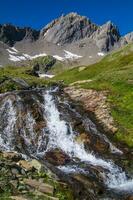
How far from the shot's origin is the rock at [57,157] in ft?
117

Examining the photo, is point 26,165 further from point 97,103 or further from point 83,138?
point 97,103

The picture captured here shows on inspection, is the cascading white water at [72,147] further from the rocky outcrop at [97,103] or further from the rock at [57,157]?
the rocky outcrop at [97,103]

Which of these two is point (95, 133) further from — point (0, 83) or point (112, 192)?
point (0, 83)

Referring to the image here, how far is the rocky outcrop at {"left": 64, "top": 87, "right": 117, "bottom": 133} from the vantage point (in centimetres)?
4524

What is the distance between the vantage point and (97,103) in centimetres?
5050

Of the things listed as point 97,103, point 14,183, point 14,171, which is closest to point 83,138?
point 97,103

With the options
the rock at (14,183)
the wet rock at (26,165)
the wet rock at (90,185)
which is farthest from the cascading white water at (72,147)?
the rock at (14,183)

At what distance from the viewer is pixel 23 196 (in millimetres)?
22688

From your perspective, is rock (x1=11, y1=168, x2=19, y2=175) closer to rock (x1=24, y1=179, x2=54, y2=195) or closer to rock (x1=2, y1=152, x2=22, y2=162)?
rock (x1=24, y1=179, x2=54, y2=195)

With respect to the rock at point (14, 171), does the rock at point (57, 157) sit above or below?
above

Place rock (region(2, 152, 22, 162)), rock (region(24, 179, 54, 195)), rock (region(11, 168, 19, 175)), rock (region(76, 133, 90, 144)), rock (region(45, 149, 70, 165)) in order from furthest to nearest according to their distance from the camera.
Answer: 1. rock (region(76, 133, 90, 144))
2. rock (region(45, 149, 70, 165))
3. rock (region(2, 152, 22, 162))
4. rock (region(11, 168, 19, 175))
5. rock (region(24, 179, 54, 195))

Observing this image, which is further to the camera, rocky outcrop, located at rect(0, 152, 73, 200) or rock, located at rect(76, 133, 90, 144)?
rock, located at rect(76, 133, 90, 144)

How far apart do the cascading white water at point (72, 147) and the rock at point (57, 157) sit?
993 millimetres

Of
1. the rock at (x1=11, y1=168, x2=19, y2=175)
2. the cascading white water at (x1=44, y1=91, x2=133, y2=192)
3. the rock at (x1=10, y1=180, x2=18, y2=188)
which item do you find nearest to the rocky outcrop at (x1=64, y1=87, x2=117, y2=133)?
the cascading white water at (x1=44, y1=91, x2=133, y2=192)
